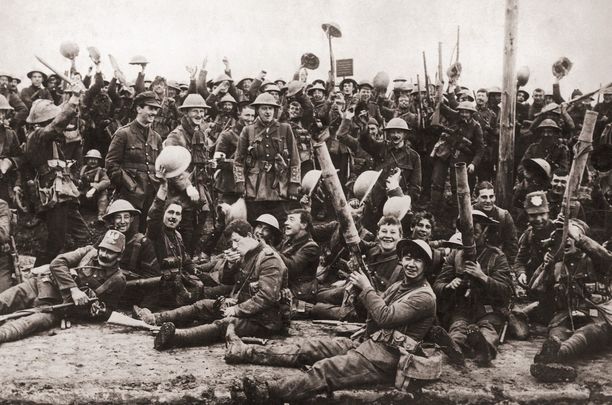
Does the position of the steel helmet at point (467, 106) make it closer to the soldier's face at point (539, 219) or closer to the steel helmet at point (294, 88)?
the steel helmet at point (294, 88)

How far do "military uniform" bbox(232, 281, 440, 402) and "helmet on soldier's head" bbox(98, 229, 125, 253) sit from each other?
2.70m

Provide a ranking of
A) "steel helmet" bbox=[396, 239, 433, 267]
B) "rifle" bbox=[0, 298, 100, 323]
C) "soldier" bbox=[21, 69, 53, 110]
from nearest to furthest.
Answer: "steel helmet" bbox=[396, 239, 433, 267] → "rifle" bbox=[0, 298, 100, 323] → "soldier" bbox=[21, 69, 53, 110]

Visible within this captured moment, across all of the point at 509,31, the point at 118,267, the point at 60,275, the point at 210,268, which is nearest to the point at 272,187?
the point at 210,268

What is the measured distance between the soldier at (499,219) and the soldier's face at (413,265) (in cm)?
234

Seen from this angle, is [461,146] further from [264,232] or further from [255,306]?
[255,306]

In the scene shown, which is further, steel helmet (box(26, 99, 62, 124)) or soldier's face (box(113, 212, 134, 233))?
steel helmet (box(26, 99, 62, 124))

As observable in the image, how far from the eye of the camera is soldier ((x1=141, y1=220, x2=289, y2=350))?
7111mm

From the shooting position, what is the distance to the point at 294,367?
21.8 ft

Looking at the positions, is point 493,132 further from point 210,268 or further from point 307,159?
point 210,268

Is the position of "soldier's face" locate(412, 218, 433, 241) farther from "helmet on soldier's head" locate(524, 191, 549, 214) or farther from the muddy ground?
the muddy ground

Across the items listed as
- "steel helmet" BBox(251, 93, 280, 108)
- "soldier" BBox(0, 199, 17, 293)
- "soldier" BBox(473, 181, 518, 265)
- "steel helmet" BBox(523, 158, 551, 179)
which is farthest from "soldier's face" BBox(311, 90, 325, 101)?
"soldier" BBox(0, 199, 17, 293)

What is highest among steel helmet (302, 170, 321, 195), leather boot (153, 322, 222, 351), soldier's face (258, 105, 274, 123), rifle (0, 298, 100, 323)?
soldier's face (258, 105, 274, 123)

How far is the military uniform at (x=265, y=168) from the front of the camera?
9891 mm

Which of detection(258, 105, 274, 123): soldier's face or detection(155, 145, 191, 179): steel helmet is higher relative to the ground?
detection(258, 105, 274, 123): soldier's face
